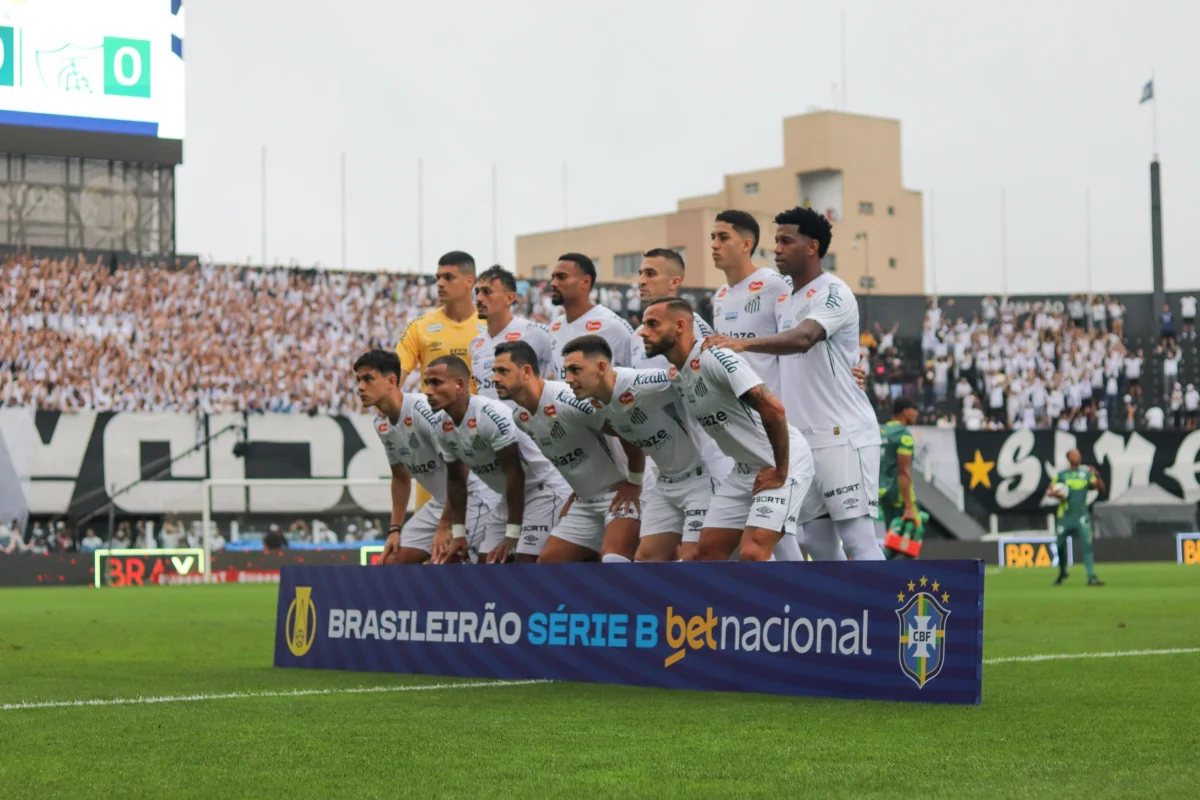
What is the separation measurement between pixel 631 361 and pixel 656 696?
3.13m

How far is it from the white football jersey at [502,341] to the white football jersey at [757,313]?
1821 millimetres

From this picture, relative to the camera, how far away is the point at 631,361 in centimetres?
1142

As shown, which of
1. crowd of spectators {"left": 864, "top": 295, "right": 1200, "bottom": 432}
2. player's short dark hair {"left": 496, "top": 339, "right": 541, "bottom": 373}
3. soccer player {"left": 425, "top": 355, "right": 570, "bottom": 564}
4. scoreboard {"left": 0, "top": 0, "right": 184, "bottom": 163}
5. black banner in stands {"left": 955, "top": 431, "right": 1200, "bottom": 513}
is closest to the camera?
player's short dark hair {"left": 496, "top": 339, "right": 541, "bottom": 373}

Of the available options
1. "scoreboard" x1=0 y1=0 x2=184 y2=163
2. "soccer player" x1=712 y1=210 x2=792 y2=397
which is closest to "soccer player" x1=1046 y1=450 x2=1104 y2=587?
"soccer player" x1=712 y1=210 x2=792 y2=397

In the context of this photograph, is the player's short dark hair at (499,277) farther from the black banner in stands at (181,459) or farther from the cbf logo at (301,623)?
the black banner in stands at (181,459)

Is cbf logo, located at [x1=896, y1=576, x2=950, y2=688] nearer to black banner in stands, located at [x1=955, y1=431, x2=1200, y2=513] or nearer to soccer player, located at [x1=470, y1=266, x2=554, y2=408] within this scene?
soccer player, located at [x1=470, y1=266, x2=554, y2=408]

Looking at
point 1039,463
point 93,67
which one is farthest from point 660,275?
point 93,67

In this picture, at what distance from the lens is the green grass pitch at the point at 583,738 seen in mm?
5711

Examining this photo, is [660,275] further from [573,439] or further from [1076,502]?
[1076,502]

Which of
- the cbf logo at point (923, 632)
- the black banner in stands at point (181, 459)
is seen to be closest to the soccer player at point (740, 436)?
the cbf logo at point (923, 632)

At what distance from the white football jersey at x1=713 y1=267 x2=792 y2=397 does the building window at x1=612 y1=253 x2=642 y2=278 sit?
249ft

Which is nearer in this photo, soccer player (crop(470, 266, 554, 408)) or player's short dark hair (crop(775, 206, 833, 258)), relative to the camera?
player's short dark hair (crop(775, 206, 833, 258))

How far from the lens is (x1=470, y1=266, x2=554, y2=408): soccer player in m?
12.0

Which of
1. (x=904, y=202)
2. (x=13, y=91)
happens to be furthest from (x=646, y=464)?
(x=904, y=202)
